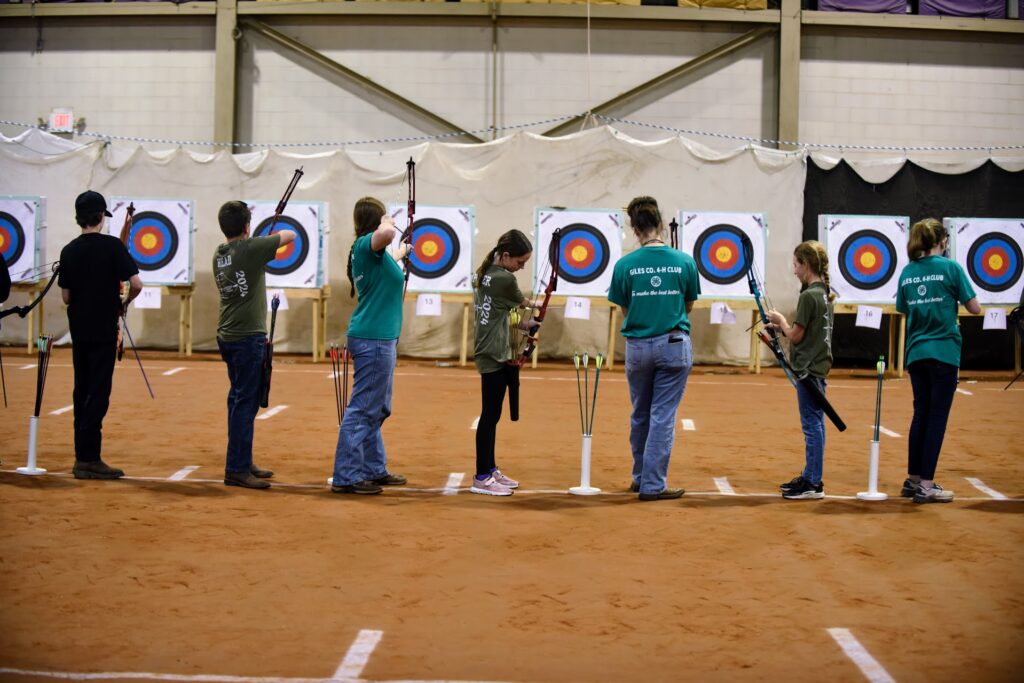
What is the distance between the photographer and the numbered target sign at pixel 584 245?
13188 mm

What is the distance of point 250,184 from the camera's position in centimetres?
1382

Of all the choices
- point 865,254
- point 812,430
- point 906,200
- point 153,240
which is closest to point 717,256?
point 865,254

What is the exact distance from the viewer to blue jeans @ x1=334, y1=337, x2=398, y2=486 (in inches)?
221

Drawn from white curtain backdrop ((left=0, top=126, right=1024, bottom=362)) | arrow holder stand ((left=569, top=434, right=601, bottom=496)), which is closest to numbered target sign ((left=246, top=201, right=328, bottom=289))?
white curtain backdrop ((left=0, top=126, right=1024, bottom=362))

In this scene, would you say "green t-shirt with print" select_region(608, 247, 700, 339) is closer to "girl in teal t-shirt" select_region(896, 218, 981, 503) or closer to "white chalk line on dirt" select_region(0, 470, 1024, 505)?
"white chalk line on dirt" select_region(0, 470, 1024, 505)

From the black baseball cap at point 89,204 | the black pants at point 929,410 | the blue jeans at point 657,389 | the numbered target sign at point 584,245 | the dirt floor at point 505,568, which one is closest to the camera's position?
the dirt floor at point 505,568

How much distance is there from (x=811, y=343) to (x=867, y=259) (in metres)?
8.21

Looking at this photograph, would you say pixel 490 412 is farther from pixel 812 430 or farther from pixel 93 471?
pixel 93 471

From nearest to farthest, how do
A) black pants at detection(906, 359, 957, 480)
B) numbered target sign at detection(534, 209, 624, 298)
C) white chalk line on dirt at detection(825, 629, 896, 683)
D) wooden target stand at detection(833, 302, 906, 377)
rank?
white chalk line on dirt at detection(825, 629, 896, 683), black pants at detection(906, 359, 957, 480), wooden target stand at detection(833, 302, 906, 377), numbered target sign at detection(534, 209, 624, 298)

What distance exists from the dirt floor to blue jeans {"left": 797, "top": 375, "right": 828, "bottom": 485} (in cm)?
17

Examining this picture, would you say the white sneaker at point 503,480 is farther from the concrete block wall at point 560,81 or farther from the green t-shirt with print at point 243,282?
the concrete block wall at point 560,81

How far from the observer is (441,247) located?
43.5 feet

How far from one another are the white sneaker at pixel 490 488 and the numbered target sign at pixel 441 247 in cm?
742

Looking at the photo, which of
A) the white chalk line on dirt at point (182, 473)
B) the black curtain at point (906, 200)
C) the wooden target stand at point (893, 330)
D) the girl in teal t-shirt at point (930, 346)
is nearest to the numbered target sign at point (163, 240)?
the white chalk line on dirt at point (182, 473)
